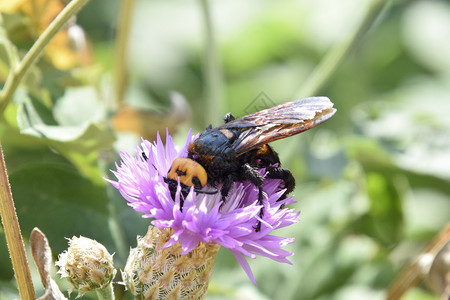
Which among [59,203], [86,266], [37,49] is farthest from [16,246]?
[59,203]

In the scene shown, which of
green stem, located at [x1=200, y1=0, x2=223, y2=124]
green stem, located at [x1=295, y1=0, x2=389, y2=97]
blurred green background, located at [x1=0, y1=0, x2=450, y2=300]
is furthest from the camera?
→ green stem, located at [x1=200, y1=0, x2=223, y2=124]

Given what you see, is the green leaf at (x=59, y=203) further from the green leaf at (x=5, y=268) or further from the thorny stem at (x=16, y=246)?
the thorny stem at (x=16, y=246)

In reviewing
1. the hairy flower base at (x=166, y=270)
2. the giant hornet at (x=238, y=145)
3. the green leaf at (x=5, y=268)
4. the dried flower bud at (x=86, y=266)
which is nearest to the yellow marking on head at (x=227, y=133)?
the giant hornet at (x=238, y=145)

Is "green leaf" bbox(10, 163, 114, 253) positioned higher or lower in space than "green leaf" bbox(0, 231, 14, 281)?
higher

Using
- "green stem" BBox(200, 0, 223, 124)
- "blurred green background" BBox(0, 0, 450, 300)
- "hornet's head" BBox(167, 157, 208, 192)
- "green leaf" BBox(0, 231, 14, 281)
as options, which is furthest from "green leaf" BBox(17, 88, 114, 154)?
"green stem" BBox(200, 0, 223, 124)

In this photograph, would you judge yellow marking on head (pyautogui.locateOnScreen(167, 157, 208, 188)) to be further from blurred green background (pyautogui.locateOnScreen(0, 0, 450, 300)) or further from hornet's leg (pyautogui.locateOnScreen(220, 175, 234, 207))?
blurred green background (pyautogui.locateOnScreen(0, 0, 450, 300))

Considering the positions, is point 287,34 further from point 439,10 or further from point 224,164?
point 224,164
